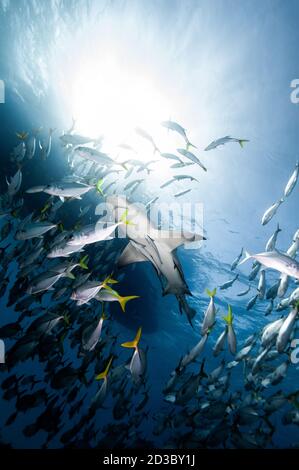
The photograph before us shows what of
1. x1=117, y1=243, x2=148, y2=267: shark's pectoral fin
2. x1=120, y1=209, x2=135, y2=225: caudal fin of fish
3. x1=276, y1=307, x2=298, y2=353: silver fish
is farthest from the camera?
x1=276, y1=307, x2=298, y2=353: silver fish

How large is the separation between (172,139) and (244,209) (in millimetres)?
5197

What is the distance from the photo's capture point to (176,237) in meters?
3.96

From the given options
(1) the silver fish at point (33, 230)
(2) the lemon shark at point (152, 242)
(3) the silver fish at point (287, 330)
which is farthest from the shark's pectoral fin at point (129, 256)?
(3) the silver fish at point (287, 330)

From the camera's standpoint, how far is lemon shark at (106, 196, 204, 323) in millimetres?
3666

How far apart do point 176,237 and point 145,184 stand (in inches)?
421

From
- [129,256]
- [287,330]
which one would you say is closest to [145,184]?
[129,256]

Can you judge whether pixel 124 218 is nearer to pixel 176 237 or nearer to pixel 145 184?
pixel 176 237

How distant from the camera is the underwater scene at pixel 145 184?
5.29 meters

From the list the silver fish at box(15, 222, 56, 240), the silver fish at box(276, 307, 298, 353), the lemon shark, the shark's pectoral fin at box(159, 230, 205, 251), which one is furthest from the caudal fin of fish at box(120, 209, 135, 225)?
the silver fish at box(276, 307, 298, 353)

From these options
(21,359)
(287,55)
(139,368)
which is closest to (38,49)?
(287,55)

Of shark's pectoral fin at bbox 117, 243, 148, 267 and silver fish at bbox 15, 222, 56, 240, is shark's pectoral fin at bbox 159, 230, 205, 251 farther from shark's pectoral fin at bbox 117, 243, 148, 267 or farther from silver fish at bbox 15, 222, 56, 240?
silver fish at bbox 15, 222, 56, 240

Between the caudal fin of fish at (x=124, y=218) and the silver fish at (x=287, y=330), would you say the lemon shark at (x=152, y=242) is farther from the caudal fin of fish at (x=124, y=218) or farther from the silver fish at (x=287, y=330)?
the silver fish at (x=287, y=330)

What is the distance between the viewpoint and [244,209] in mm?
13922
